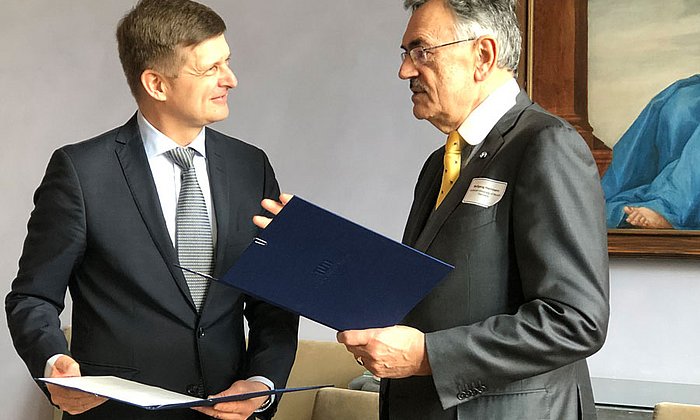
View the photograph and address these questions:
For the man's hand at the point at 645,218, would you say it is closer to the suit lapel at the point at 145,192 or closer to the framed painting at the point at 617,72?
the framed painting at the point at 617,72


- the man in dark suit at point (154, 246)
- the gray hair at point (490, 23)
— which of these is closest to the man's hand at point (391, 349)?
the man in dark suit at point (154, 246)

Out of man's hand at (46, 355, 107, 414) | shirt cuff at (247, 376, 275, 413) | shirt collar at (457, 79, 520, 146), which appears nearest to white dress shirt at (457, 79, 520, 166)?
shirt collar at (457, 79, 520, 146)

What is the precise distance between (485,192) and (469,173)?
10 centimetres

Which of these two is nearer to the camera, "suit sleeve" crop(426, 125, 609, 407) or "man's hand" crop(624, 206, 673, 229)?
"suit sleeve" crop(426, 125, 609, 407)

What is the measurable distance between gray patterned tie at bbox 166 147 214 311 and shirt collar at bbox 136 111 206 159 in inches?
3.7

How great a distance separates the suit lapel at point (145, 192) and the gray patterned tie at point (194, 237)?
1.0 inches

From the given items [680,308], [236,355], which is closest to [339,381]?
[680,308]

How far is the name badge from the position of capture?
6.42 feet

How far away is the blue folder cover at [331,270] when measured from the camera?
1751 mm

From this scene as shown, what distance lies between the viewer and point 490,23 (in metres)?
2.11

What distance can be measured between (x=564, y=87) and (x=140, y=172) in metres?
2.22

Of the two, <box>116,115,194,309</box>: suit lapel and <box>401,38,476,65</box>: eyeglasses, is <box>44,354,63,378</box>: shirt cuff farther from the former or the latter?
<box>401,38,476,65</box>: eyeglasses

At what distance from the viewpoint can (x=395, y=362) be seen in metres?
1.91

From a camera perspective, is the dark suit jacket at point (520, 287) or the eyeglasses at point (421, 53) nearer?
the dark suit jacket at point (520, 287)
